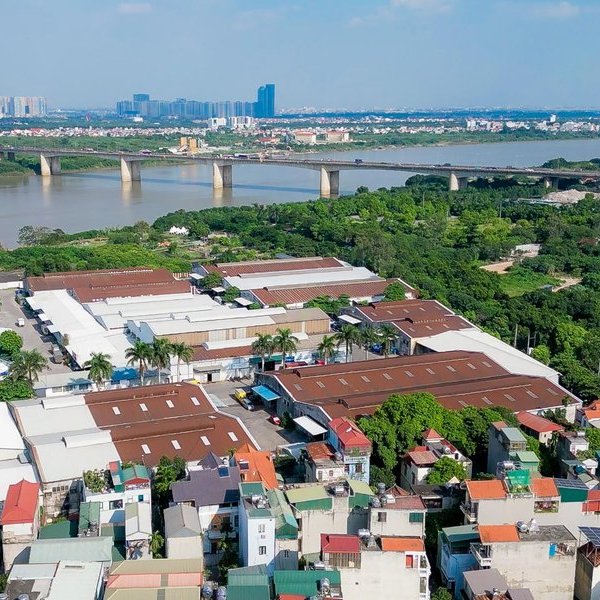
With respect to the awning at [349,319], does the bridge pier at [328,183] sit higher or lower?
higher

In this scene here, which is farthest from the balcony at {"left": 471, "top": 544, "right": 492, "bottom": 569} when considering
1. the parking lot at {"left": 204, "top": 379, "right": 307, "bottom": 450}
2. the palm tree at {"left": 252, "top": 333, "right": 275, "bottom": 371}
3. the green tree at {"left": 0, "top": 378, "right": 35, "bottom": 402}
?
the green tree at {"left": 0, "top": 378, "right": 35, "bottom": 402}

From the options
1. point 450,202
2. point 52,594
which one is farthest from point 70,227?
point 52,594

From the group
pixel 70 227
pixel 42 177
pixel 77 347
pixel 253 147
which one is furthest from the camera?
pixel 253 147

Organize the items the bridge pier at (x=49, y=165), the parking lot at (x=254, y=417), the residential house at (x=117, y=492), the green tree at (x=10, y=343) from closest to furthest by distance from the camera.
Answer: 1. the residential house at (x=117, y=492)
2. the parking lot at (x=254, y=417)
3. the green tree at (x=10, y=343)
4. the bridge pier at (x=49, y=165)

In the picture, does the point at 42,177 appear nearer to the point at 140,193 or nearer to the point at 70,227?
the point at 140,193

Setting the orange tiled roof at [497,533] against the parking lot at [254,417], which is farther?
the parking lot at [254,417]

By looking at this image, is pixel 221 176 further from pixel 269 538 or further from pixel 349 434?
pixel 269 538

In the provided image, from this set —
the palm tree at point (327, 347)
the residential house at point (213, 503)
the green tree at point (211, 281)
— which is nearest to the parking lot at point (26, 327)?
the green tree at point (211, 281)

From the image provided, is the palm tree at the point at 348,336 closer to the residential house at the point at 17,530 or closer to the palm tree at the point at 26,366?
the palm tree at the point at 26,366
